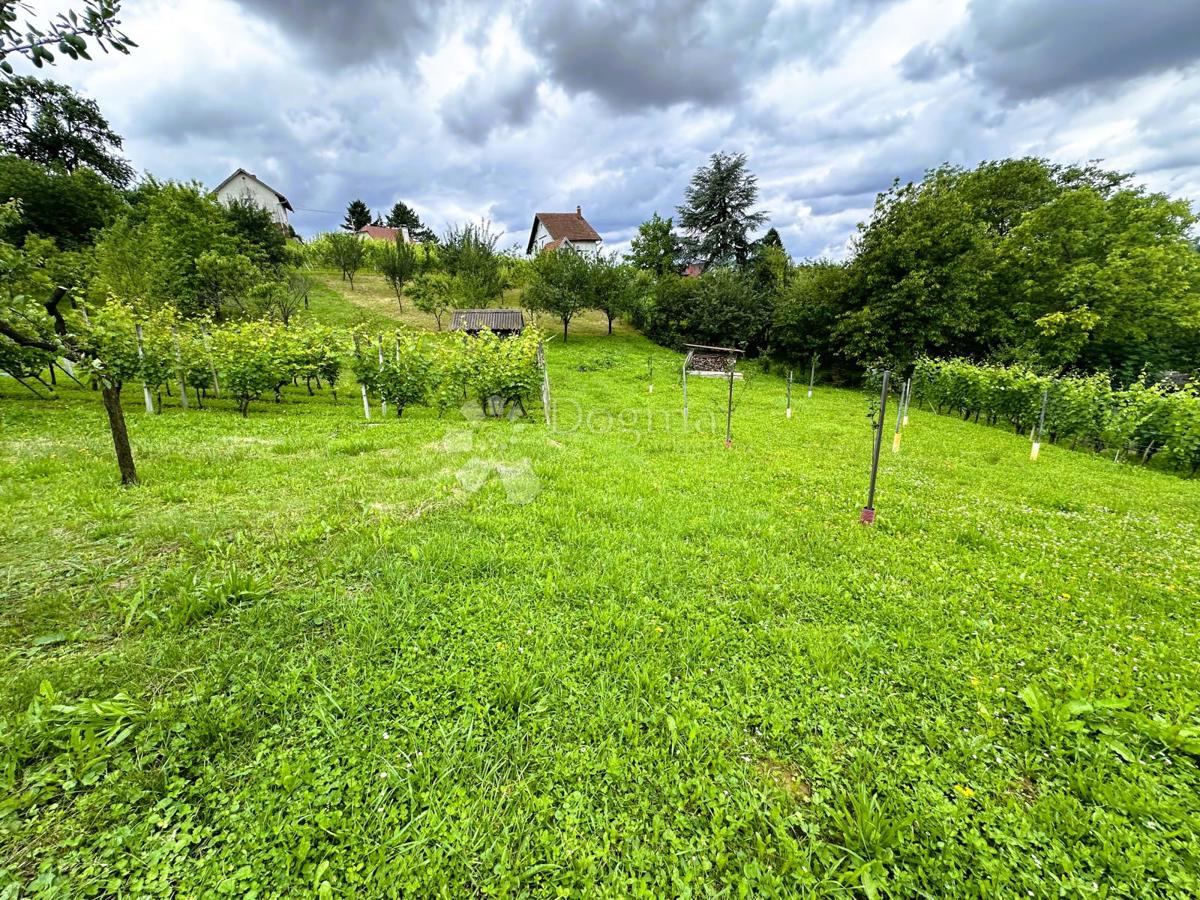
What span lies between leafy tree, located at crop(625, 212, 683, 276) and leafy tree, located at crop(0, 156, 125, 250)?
2967cm

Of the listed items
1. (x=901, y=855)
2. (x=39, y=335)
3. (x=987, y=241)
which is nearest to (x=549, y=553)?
(x=901, y=855)

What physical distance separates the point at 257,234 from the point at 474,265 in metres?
13.1

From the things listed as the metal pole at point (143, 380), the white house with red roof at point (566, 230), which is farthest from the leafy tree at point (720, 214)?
the metal pole at point (143, 380)

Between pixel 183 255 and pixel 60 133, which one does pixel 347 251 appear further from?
pixel 60 133

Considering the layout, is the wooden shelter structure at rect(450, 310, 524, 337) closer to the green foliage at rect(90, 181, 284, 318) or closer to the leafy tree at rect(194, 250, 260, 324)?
the leafy tree at rect(194, 250, 260, 324)

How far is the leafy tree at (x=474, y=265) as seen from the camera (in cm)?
2450

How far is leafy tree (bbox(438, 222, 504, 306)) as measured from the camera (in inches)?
965

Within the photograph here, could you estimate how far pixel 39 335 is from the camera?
3.35 m

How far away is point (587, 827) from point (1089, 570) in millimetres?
5114

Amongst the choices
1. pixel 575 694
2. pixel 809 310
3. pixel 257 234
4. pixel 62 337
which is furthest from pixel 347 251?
pixel 575 694

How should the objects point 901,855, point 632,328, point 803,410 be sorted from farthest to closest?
point 632,328 → point 803,410 → point 901,855

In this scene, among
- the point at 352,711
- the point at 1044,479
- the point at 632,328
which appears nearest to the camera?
the point at 352,711

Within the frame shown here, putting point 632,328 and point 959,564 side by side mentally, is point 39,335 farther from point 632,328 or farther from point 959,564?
point 632,328

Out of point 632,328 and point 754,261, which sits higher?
point 754,261
